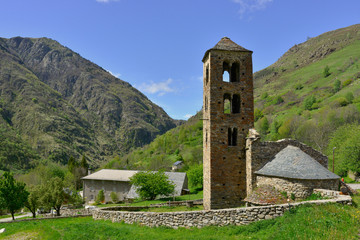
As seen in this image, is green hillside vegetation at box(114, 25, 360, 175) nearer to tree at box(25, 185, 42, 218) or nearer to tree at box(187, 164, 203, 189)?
tree at box(187, 164, 203, 189)

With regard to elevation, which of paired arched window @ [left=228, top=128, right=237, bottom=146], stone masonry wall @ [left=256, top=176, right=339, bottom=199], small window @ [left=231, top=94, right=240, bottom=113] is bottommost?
stone masonry wall @ [left=256, top=176, right=339, bottom=199]

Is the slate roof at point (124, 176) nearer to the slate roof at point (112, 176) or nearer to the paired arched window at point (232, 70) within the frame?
the slate roof at point (112, 176)

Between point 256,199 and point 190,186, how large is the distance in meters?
44.4

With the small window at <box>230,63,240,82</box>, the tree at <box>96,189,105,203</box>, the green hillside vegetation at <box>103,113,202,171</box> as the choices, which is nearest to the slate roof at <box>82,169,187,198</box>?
the tree at <box>96,189,105,203</box>

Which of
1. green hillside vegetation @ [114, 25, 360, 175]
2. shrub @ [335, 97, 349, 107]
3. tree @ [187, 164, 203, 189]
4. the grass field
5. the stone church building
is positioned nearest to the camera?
the grass field

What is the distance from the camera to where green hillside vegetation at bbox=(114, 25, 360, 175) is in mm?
68938

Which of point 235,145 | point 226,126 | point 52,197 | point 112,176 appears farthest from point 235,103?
point 112,176

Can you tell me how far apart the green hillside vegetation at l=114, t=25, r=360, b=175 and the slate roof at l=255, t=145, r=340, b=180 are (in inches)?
1010

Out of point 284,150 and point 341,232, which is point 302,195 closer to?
point 284,150

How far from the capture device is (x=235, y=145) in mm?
21062

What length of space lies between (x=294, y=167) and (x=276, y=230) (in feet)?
22.7

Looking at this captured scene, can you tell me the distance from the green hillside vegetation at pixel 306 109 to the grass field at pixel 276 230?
3226cm

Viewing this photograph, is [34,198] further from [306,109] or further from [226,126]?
[306,109]

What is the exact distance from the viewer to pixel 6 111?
599ft
